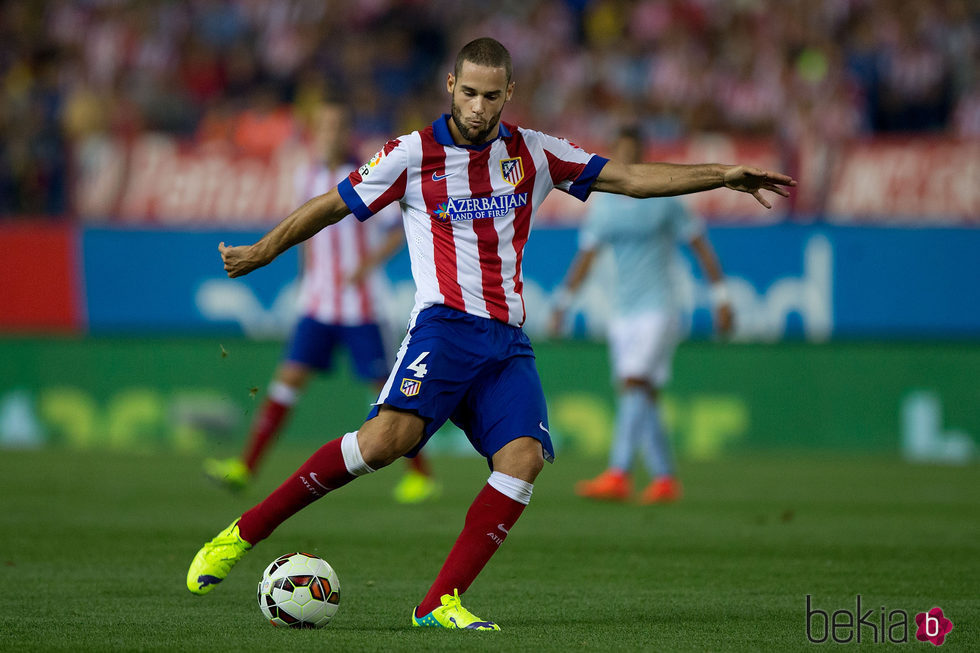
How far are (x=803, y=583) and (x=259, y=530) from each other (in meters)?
2.36

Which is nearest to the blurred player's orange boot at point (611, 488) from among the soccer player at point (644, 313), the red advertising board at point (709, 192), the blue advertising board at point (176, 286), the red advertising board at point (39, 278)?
the soccer player at point (644, 313)

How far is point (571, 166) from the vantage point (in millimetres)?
5215

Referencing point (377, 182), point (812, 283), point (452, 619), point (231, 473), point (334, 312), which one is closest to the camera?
point (452, 619)

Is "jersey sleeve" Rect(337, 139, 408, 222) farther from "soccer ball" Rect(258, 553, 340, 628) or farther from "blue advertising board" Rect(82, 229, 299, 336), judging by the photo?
"blue advertising board" Rect(82, 229, 299, 336)

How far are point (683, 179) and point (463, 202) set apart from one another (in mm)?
805

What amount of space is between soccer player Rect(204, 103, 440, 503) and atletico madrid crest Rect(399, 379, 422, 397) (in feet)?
13.5

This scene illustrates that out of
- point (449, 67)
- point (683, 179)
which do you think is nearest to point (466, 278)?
point (683, 179)

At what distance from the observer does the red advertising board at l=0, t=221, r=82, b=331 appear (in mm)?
14281

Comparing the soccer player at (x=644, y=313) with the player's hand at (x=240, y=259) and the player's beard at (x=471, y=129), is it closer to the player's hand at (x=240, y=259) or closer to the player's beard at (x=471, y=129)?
the player's beard at (x=471, y=129)

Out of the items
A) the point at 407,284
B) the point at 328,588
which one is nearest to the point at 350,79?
the point at 407,284

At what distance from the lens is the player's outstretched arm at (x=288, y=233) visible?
4.91 meters

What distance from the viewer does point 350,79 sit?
16234mm

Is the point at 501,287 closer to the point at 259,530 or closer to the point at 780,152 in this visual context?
the point at 259,530

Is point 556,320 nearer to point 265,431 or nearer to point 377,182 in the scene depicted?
point 265,431
